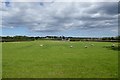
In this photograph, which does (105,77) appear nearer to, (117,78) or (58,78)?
(117,78)

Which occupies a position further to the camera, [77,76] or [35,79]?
[77,76]

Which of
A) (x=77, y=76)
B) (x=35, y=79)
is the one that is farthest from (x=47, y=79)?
(x=77, y=76)

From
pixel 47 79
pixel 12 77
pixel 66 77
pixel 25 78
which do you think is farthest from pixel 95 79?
pixel 12 77

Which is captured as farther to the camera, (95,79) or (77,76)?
(77,76)

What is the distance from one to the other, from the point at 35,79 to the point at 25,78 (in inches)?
26.8

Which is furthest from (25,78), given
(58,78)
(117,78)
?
(117,78)

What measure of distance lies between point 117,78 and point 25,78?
17.1 feet

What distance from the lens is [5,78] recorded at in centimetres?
1238

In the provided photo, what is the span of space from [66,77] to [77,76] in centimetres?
73

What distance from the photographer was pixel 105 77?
12.8 meters

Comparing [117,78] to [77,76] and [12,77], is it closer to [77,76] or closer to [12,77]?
[77,76]

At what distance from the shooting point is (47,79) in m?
12.1

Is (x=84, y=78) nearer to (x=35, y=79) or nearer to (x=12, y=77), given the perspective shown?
(x=35, y=79)

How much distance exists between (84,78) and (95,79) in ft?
2.04
